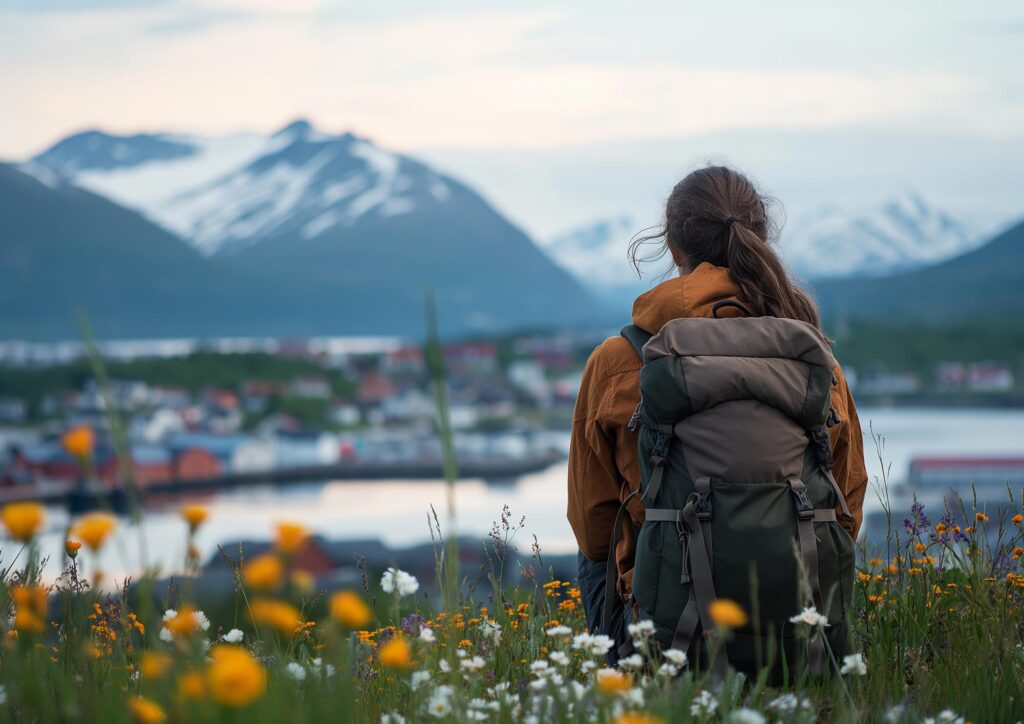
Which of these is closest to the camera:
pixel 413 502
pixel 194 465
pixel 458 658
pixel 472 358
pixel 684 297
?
pixel 458 658

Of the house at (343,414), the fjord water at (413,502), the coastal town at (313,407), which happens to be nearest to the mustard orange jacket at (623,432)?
the fjord water at (413,502)

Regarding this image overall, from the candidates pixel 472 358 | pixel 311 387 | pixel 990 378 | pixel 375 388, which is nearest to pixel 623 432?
pixel 990 378

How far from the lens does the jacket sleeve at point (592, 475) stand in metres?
2.09

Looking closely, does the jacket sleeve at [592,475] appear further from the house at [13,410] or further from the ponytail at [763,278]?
the house at [13,410]

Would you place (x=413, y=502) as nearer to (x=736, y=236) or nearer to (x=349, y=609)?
(x=736, y=236)

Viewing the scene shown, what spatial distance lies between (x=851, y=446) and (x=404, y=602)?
105 cm

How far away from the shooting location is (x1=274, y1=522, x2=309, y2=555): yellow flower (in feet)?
3.08

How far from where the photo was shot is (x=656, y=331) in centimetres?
203

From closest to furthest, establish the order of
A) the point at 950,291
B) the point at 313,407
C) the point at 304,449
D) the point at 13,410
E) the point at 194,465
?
the point at 194,465, the point at 304,449, the point at 313,407, the point at 13,410, the point at 950,291

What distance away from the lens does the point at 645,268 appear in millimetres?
2395

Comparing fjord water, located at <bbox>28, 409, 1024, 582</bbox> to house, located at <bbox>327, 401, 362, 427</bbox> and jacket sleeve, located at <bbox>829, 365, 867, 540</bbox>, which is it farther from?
jacket sleeve, located at <bbox>829, 365, 867, 540</bbox>

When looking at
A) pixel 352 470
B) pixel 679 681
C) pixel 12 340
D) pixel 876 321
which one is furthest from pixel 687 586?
pixel 12 340

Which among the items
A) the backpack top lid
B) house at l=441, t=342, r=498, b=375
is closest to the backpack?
the backpack top lid

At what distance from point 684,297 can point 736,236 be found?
177 millimetres
